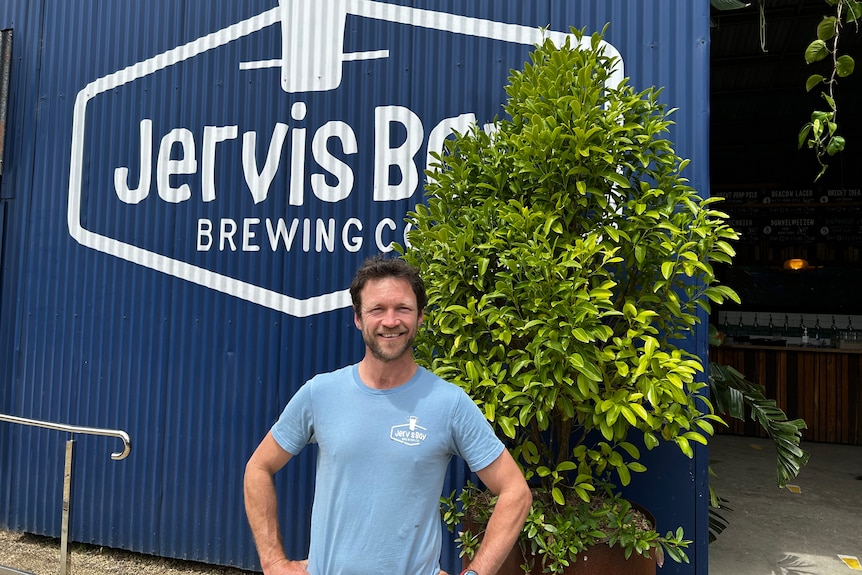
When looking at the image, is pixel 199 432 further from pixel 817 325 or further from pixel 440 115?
pixel 817 325

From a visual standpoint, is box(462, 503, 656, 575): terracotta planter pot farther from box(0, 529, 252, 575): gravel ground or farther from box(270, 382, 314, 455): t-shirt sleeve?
box(0, 529, 252, 575): gravel ground

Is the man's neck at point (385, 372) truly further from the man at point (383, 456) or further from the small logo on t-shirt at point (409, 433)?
the small logo on t-shirt at point (409, 433)

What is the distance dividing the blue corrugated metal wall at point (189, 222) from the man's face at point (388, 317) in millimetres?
1816

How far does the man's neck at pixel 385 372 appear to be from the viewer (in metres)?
1.55

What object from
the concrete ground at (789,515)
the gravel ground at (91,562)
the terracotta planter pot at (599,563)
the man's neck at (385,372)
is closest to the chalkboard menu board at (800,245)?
the concrete ground at (789,515)

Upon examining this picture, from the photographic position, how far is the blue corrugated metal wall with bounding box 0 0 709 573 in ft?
11.0

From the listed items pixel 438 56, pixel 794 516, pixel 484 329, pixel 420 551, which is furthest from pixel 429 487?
pixel 794 516

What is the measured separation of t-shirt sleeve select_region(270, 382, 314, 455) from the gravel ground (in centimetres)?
246

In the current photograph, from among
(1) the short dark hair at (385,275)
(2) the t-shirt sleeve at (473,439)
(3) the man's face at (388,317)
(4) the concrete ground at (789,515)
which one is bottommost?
(4) the concrete ground at (789,515)

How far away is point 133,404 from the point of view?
3.83 meters

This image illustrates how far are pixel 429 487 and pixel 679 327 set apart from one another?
58.4 inches

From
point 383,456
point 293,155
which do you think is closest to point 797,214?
point 293,155

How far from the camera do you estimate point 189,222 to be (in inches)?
147

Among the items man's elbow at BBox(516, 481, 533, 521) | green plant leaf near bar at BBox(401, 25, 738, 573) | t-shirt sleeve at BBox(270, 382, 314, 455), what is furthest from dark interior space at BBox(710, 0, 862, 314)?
t-shirt sleeve at BBox(270, 382, 314, 455)
